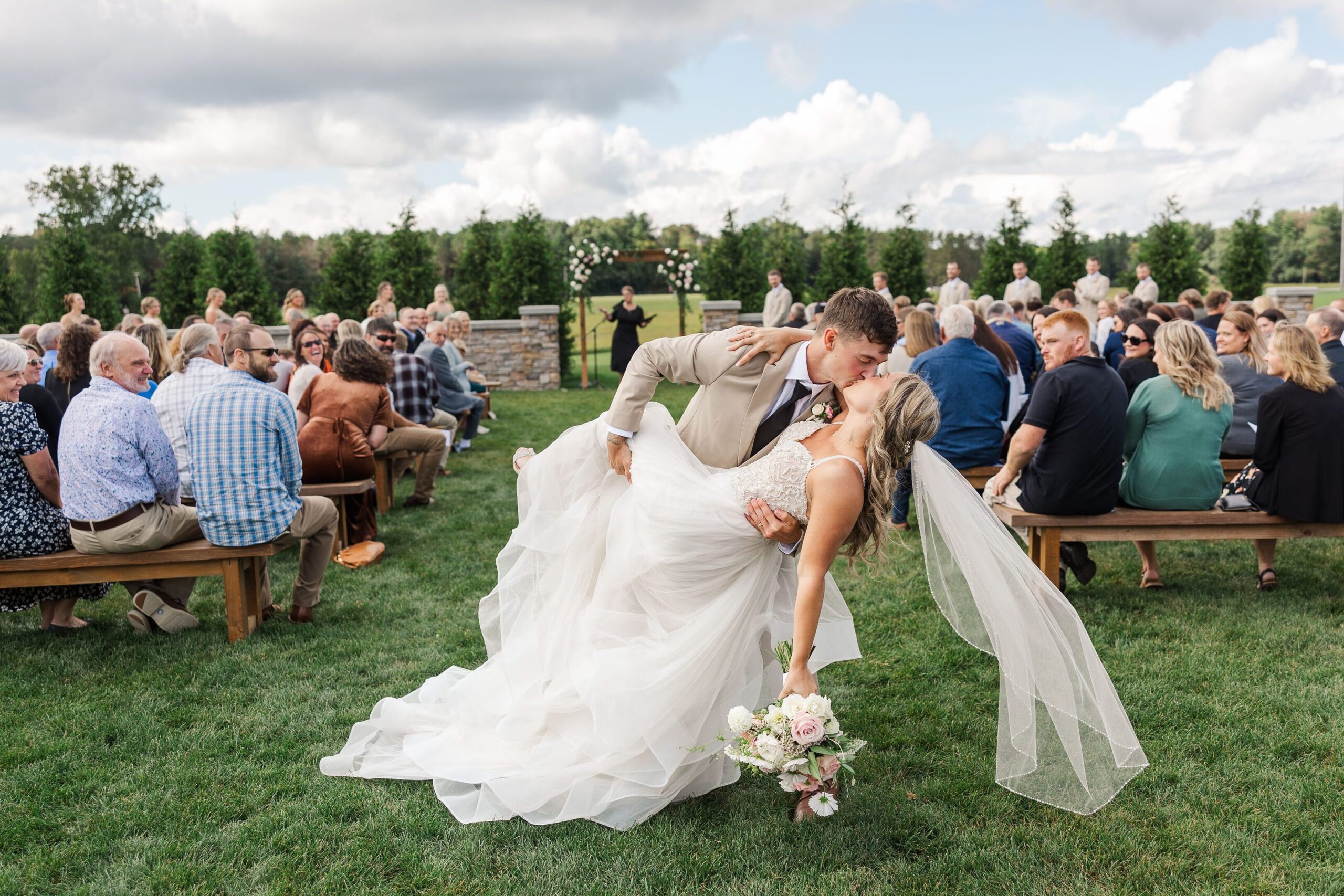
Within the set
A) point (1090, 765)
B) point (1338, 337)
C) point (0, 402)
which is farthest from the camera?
point (1338, 337)

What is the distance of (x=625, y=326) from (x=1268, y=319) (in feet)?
36.6

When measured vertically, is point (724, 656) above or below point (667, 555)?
below

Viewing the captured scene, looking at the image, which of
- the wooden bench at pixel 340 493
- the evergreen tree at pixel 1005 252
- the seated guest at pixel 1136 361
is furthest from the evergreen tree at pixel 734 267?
the wooden bench at pixel 340 493

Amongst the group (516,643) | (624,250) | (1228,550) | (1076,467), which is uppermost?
(624,250)

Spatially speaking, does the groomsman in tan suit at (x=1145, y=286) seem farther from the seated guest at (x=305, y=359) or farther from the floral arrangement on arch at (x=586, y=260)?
the seated guest at (x=305, y=359)

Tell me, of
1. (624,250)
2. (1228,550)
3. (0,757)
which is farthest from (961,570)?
(624,250)

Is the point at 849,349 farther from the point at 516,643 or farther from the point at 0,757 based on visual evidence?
the point at 0,757

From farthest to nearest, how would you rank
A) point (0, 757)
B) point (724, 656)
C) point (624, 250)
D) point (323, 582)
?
point (624, 250), point (323, 582), point (0, 757), point (724, 656)

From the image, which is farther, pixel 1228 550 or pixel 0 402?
pixel 1228 550

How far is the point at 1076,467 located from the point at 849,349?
279 cm

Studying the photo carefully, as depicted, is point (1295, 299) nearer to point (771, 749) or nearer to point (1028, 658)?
point (1028, 658)

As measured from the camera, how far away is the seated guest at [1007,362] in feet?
24.4

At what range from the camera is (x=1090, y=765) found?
317 centimetres

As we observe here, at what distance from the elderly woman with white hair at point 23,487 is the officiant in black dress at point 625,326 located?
496 inches
